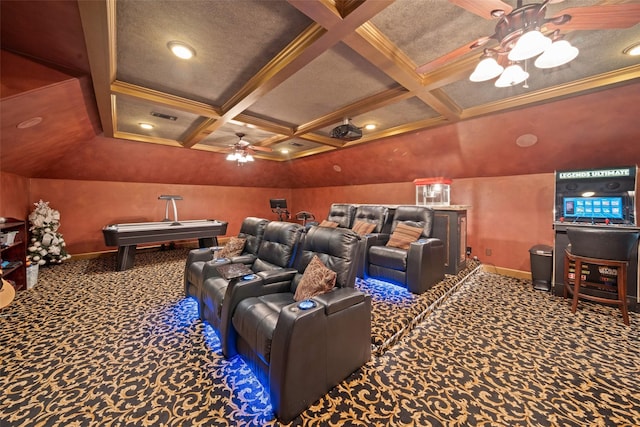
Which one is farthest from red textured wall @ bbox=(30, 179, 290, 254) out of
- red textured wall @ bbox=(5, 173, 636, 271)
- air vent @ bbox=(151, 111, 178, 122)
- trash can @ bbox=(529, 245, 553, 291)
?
trash can @ bbox=(529, 245, 553, 291)

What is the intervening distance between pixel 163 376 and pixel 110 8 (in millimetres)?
2845

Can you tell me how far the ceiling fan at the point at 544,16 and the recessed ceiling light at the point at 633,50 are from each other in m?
1.30

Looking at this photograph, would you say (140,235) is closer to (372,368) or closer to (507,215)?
(372,368)

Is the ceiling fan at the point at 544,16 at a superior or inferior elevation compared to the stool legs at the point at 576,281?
superior

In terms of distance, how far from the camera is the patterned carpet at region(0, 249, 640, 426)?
5.33 ft

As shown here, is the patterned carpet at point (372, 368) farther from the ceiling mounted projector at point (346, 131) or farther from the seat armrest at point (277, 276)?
the ceiling mounted projector at point (346, 131)

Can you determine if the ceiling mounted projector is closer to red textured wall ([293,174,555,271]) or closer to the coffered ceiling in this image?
the coffered ceiling

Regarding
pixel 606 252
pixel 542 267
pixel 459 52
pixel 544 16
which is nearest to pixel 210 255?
pixel 459 52

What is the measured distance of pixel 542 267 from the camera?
376cm

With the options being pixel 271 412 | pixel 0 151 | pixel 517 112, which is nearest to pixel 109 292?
pixel 0 151

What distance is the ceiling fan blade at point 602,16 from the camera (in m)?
1.30

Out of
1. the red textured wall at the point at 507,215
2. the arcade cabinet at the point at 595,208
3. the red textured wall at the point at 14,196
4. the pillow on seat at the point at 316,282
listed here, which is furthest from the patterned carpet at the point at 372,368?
the red textured wall at the point at 14,196

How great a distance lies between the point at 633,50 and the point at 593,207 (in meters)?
2.11

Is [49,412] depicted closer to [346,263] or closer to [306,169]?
[346,263]
